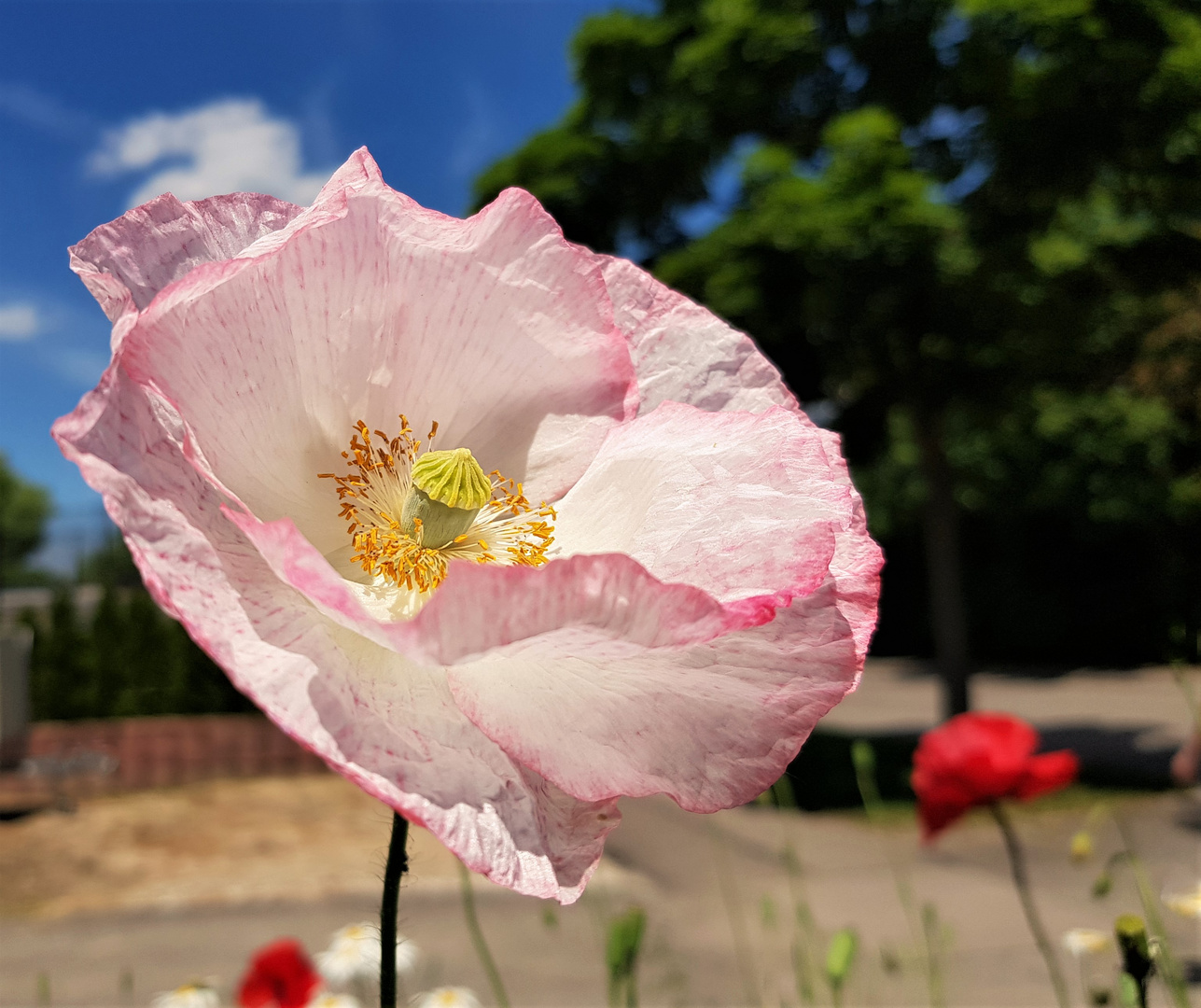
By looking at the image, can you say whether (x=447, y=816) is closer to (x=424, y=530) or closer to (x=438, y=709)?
(x=438, y=709)

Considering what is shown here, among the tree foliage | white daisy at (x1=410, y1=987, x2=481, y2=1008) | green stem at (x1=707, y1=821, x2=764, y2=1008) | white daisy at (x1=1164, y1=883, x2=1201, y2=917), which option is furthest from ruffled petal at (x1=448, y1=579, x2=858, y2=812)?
the tree foliage

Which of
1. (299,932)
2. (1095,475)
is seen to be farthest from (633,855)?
(1095,475)

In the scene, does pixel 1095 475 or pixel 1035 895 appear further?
pixel 1095 475

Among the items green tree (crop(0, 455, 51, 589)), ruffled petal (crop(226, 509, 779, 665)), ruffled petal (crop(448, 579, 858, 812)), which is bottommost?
ruffled petal (crop(448, 579, 858, 812))

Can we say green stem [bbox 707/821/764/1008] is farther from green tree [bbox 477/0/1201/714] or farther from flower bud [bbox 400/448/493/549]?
green tree [bbox 477/0/1201/714]

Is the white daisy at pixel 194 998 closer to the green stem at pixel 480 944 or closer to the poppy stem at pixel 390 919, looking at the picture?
the green stem at pixel 480 944

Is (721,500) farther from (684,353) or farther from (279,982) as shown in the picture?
(279,982)

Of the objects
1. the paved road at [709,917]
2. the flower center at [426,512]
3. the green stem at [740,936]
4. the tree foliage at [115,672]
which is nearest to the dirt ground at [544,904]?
the paved road at [709,917]
